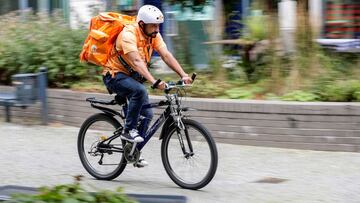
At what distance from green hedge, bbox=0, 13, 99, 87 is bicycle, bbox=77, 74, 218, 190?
3.53 metres

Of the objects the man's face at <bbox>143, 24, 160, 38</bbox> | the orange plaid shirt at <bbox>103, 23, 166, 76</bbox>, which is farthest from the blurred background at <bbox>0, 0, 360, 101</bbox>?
the man's face at <bbox>143, 24, 160, 38</bbox>

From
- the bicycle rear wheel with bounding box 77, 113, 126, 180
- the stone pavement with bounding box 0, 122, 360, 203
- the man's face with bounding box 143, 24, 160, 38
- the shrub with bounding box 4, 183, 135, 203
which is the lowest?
the stone pavement with bounding box 0, 122, 360, 203

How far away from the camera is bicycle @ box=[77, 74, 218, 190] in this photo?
6598mm

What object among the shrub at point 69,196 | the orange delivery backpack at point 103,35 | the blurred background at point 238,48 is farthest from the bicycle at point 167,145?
the shrub at point 69,196

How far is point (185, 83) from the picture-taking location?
6.52m

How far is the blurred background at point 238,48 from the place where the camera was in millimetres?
9398

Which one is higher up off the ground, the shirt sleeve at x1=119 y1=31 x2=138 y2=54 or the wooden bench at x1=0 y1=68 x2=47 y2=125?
the shirt sleeve at x1=119 y1=31 x2=138 y2=54

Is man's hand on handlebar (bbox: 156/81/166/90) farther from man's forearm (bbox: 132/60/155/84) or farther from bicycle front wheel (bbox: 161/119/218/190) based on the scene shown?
bicycle front wheel (bbox: 161/119/218/190)

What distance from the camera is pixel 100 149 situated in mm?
7336

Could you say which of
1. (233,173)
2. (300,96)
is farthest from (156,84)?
(300,96)

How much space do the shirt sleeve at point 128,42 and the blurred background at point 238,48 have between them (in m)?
2.91

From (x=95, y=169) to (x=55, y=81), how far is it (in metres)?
3.78

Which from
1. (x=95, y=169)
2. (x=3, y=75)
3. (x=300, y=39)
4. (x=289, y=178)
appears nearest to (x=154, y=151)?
(x=95, y=169)

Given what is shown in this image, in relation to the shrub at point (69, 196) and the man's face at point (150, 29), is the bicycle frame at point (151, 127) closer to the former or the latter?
the man's face at point (150, 29)
